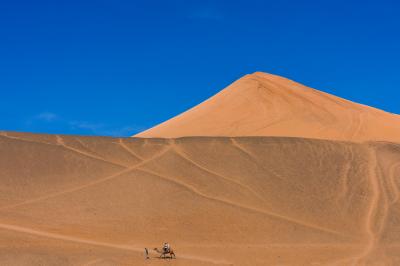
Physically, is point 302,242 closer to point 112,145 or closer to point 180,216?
point 180,216

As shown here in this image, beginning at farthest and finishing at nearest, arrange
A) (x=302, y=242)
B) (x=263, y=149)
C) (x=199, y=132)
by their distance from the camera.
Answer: (x=199, y=132) → (x=263, y=149) → (x=302, y=242)

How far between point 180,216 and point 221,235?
270 cm

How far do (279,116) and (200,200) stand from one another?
17.9 meters

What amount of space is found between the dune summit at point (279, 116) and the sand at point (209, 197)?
296mm

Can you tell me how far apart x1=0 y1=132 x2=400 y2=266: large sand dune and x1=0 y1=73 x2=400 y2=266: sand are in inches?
2.3

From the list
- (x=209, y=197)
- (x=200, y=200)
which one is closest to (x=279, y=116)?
(x=209, y=197)

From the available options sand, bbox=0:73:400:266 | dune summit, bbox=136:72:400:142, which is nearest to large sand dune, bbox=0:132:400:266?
sand, bbox=0:73:400:266

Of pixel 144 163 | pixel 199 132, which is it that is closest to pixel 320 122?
pixel 199 132

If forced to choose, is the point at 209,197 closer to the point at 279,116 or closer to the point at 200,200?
the point at 200,200

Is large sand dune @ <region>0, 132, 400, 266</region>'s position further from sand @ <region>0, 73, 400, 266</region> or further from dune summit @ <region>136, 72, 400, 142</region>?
dune summit @ <region>136, 72, 400, 142</region>

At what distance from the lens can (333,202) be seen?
3372 cm

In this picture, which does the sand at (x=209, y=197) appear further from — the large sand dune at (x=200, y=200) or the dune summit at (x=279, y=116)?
the dune summit at (x=279, y=116)

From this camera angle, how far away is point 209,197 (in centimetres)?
3281

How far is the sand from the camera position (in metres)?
25.6
